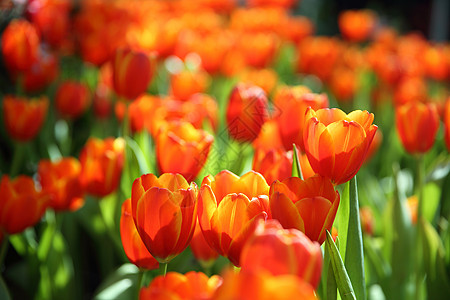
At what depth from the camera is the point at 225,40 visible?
1905 millimetres

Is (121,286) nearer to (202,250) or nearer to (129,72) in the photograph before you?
(202,250)

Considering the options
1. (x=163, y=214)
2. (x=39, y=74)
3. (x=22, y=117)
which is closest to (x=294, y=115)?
(x=163, y=214)

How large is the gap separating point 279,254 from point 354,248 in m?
0.32

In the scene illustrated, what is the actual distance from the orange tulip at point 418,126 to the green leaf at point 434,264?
0.49ft

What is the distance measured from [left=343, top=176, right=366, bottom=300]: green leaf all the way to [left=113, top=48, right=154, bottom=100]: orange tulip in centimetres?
56

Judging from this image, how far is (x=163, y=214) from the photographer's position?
0.55 meters

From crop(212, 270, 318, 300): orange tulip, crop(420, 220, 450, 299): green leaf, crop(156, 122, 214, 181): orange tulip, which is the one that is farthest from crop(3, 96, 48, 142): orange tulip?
crop(212, 270, 318, 300): orange tulip

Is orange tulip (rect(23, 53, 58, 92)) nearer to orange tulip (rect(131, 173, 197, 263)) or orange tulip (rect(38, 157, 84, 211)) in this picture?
orange tulip (rect(38, 157, 84, 211))

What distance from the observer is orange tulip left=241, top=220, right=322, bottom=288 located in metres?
0.39

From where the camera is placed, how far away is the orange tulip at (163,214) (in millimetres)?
547

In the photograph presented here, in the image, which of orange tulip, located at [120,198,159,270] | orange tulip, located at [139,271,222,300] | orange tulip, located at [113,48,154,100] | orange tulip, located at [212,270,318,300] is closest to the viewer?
orange tulip, located at [212,270,318,300]

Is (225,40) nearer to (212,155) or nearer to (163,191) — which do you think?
(212,155)

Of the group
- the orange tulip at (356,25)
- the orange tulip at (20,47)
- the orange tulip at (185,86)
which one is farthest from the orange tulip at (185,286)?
the orange tulip at (356,25)

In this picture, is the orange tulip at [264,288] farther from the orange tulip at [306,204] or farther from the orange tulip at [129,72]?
the orange tulip at [129,72]
